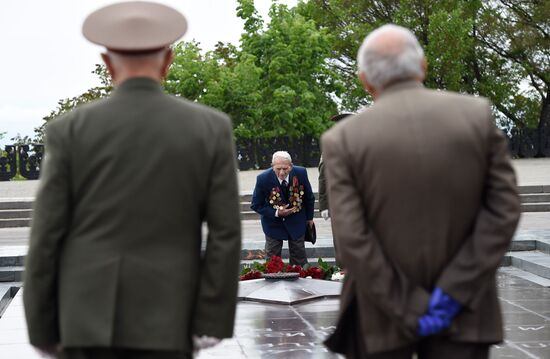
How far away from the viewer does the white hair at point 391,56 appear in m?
4.03

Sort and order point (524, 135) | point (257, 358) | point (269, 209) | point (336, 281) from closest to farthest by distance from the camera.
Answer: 1. point (257, 358)
2. point (336, 281)
3. point (269, 209)
4. point (524, 135)

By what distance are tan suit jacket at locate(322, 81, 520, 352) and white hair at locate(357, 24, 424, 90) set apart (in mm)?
152

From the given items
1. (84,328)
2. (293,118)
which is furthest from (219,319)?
(293,118)

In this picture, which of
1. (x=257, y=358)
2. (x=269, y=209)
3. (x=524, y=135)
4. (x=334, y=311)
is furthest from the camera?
(x=524, y=135)

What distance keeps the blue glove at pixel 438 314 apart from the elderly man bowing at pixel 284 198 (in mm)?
9006

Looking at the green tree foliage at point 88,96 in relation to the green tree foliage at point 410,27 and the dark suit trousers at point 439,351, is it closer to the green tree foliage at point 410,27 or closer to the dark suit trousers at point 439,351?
the green tree foliage at point 410,27

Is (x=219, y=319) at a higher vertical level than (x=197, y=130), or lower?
lower

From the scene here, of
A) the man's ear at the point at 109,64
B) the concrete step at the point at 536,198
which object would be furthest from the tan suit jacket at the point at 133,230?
the concrete step at the point at 536,198

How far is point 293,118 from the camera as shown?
150 ft

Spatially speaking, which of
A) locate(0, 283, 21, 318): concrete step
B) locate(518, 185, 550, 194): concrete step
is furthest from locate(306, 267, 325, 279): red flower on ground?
locate(518, 185, 550, 194): concrete step

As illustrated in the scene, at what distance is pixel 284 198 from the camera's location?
1307 cm

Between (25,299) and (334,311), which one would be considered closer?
(25,299)

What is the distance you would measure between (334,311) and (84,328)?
6656 millimetres

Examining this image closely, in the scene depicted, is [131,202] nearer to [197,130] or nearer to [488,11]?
[197,130]
